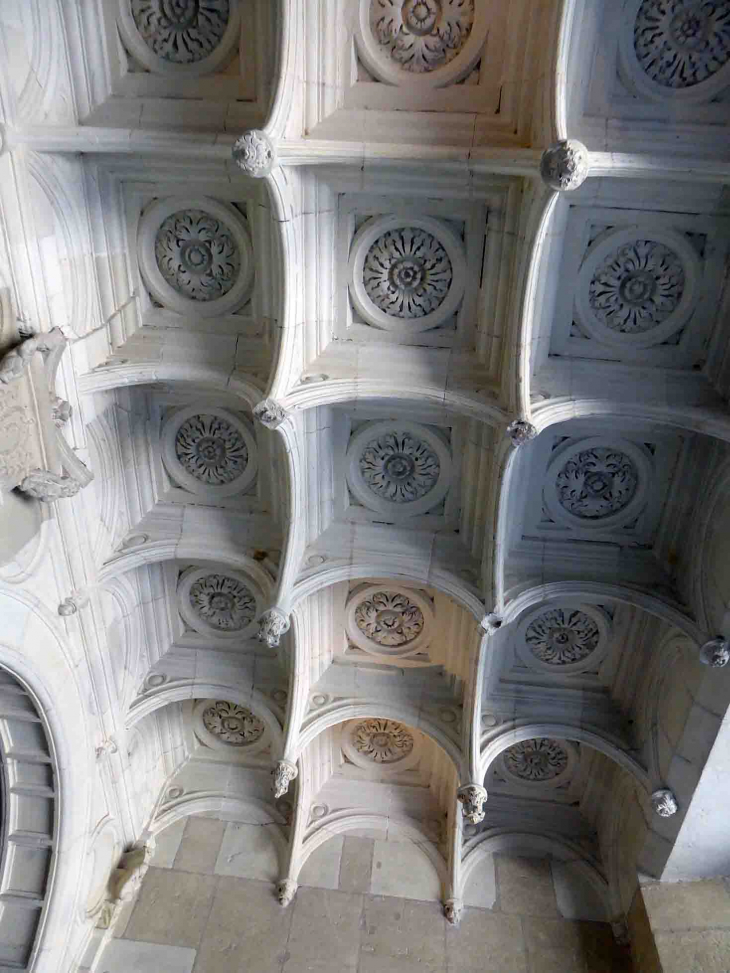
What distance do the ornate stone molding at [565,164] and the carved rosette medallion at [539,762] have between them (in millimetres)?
5527

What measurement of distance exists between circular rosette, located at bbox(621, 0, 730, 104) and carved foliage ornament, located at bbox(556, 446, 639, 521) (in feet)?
7.89

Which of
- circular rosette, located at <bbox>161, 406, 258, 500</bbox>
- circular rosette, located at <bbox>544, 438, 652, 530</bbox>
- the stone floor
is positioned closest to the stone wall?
the stone floor

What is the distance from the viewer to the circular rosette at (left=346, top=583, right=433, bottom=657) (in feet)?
20.0

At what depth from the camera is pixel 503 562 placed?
525 centimetres

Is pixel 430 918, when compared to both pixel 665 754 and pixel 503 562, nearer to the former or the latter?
pixel 665 754

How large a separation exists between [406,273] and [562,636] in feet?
11.8

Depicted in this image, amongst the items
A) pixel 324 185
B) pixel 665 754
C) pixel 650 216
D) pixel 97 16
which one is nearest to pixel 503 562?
pixel 665 754

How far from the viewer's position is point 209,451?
5539 mm

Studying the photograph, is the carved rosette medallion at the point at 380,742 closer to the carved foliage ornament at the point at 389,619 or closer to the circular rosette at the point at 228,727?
the circular rosette at the point at 228,727

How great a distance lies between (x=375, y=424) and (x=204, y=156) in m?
2.23

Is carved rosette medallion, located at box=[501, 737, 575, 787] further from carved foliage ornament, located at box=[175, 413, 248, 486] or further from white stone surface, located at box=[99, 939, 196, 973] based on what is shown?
carved foliage ornament, located at box=[175, 413, 248, 486]

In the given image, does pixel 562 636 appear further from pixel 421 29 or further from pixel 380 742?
pixel 421 29

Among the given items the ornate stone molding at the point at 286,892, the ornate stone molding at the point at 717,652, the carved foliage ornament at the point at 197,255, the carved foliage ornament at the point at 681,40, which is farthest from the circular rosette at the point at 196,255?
the ornate stone molding at the point at 286,892

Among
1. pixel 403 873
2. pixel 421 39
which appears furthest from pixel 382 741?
pixel 421 39
